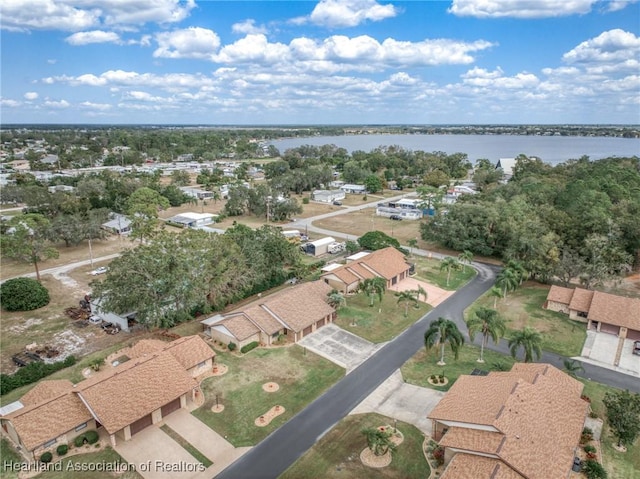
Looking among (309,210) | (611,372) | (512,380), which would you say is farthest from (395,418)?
(309,210)

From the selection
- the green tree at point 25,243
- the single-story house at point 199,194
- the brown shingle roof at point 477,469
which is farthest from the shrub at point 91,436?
the single-story house at point 199,194

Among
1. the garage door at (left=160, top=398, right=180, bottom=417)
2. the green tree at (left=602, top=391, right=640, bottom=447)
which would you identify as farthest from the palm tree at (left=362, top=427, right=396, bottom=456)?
the green tree at (left=602, top=391, right=640, bottom=447)

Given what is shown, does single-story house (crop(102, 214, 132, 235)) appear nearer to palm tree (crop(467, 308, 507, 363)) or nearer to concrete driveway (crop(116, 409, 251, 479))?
concrete driveway (crop(116, 409, 251, 479))

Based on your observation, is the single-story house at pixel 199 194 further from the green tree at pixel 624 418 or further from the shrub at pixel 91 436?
the green tree at pixel 624 418

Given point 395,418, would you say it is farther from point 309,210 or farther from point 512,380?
point 309,210

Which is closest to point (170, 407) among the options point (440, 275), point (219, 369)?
point (219, 369)

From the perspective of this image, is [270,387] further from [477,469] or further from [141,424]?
[477,469]
